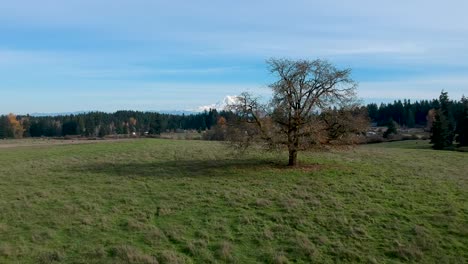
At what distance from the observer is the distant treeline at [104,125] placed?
123 meters

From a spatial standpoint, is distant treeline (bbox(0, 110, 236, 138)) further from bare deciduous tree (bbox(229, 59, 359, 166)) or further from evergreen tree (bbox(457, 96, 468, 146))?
bare deciduous tree (bbox(229, 59, 359, 166))

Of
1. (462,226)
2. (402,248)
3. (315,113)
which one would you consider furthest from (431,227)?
(315,113)

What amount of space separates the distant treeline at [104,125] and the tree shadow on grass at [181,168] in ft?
259

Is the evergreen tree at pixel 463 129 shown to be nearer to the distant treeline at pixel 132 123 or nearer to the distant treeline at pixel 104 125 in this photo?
the distant treeline at pixel 132 123

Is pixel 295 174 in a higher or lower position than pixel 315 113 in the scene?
lower

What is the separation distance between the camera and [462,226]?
15148 mm

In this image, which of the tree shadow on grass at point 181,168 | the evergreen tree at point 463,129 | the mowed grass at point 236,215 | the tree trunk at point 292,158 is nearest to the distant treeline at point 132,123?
the evergreen tree at point 463,129

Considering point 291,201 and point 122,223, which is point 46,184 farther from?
point 291,201

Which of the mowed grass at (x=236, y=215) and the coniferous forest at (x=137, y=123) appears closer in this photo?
the mowed grass at (x=236, y=215)

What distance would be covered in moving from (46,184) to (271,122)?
1409 cm

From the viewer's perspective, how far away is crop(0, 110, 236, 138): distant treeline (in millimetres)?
123125

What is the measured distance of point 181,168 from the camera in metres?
27.9

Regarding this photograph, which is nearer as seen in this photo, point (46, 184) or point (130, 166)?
point (46, 184)

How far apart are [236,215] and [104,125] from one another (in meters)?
124
